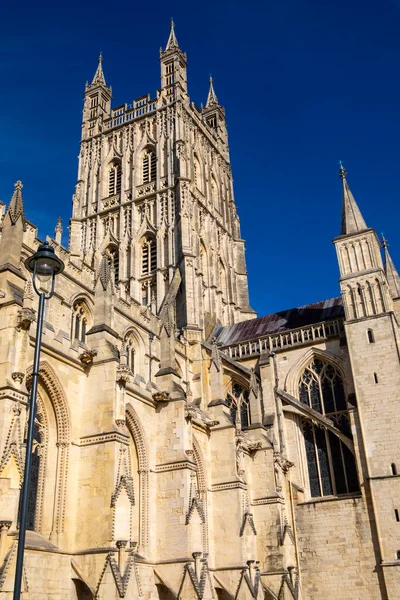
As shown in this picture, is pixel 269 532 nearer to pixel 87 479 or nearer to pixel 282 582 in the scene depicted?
pixel 282 582

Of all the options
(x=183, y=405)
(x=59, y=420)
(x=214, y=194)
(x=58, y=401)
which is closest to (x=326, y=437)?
(x=183, y=405)

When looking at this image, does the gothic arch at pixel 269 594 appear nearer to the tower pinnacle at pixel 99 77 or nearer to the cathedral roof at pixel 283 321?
the cathedral roof at pixel 283 321

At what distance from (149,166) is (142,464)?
28194 mm

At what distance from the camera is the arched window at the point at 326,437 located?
88.3 ft

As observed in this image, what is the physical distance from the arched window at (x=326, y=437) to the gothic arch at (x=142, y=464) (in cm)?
1106

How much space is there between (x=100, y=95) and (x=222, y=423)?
33817mm

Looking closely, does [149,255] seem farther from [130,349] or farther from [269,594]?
[269,594]

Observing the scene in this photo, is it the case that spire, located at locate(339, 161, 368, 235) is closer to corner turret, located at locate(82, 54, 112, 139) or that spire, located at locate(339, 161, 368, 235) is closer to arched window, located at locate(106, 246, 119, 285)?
arched window, located at locate(106, 246, 119, 285)

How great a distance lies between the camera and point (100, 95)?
48.9m

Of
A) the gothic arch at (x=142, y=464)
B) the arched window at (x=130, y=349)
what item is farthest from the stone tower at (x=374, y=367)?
the gothic arch at (x=142, y=464)

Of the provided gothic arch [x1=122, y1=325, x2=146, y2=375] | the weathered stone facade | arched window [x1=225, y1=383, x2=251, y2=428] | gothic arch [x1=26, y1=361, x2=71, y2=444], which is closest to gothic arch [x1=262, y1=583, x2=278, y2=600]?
the weathered stone facade

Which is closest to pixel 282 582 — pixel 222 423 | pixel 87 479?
pixel 222 423

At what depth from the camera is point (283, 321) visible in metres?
34.0

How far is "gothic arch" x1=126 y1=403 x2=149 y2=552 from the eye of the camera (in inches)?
730
